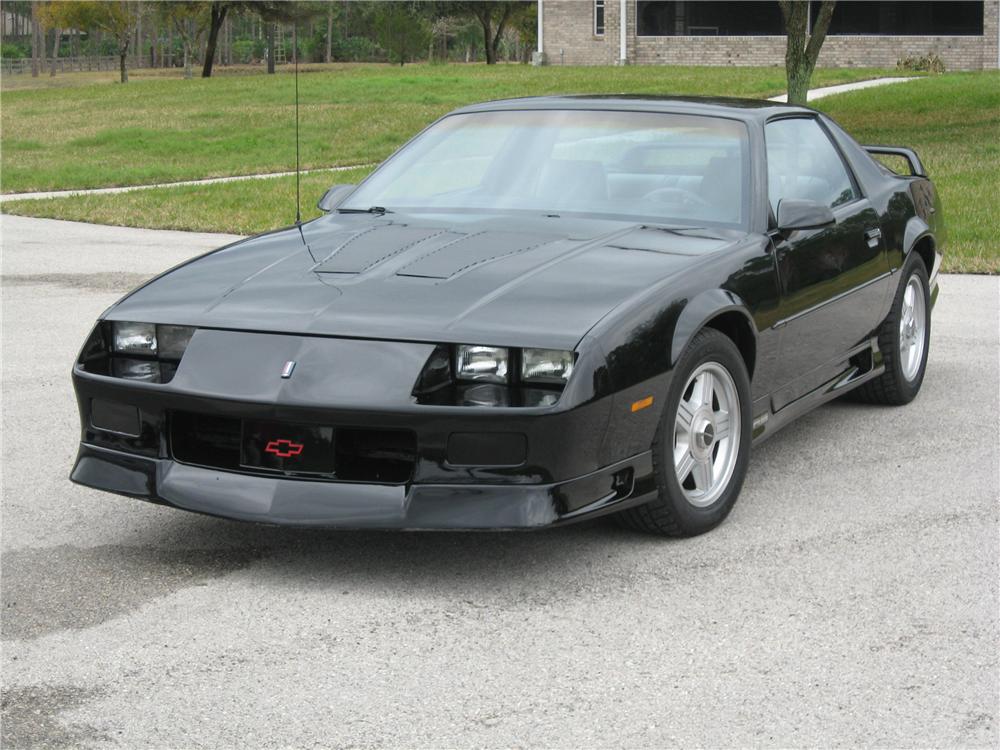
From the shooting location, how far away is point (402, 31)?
7444 cm

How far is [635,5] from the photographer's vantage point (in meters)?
51.5

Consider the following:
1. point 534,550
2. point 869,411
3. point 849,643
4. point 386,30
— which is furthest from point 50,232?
point 386,30

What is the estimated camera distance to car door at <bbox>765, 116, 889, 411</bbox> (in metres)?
5.44

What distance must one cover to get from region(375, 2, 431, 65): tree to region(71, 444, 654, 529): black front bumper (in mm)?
70381

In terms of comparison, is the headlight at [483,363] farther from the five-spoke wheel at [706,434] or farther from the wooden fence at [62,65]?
the wooden fence at [62,65]

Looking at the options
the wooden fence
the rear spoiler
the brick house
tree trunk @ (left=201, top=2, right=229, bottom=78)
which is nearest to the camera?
the rear spoiler

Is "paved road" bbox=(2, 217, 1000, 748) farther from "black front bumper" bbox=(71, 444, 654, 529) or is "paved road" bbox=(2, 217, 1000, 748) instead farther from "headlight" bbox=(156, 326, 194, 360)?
"headlight" bbox=(156, 326, 194, 360)

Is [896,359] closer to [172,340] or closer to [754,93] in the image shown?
[172,340]

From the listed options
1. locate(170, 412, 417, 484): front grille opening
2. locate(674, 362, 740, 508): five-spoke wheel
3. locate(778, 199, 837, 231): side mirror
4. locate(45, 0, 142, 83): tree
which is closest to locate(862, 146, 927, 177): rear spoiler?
locate(778, 199, 837, 231): side mirror

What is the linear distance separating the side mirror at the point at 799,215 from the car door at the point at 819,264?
87 millimetres

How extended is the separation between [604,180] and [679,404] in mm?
1258

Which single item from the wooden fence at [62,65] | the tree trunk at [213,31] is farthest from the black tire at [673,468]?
the wooden fence at [62,65]

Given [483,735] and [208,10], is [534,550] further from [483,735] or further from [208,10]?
[208,10]

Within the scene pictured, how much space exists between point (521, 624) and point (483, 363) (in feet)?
2.41
